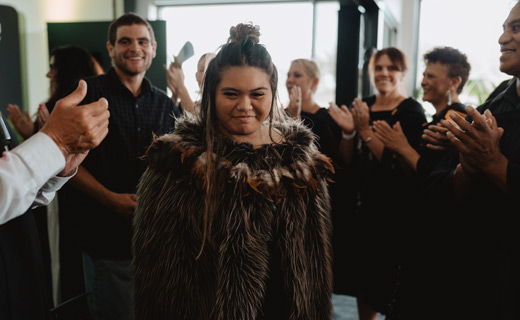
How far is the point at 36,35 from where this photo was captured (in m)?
3.17

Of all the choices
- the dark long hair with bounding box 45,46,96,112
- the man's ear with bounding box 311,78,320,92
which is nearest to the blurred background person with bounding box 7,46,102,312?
the dark long hair with bounding box 45,46,96,112

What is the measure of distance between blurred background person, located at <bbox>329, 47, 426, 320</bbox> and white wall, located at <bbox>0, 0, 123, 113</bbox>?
226 centimetres

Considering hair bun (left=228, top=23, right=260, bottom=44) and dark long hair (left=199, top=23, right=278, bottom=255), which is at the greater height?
hair bun (left=228, top=23, right=260, bottom=44)

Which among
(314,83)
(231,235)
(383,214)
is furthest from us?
(314,83)

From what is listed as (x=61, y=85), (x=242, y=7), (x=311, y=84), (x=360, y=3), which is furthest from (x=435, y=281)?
(x=242, y=7)

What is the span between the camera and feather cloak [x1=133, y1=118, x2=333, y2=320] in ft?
4.05

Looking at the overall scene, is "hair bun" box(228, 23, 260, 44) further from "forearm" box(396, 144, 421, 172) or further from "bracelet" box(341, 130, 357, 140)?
"bracelet" box(341, 130, 357, 140)

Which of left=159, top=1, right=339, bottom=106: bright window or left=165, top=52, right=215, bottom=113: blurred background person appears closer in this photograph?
left=165, top=52, right=215, bottom=113: blurred background person

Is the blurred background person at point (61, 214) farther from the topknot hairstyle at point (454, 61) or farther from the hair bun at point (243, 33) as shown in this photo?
the topknot hairstyle at point (454, 61)

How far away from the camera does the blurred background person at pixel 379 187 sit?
241 cm

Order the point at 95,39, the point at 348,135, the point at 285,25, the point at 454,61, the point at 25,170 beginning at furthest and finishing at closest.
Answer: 1. the point at 285,25
2. the point at 95,39
3. the point at 348,135
4. the point at 454,61
5. the point at 25,170

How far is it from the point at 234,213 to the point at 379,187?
1.45 metres

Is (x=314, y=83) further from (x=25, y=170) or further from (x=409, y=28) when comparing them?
(x=409, y=28)

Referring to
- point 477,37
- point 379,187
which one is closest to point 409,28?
point 477,37
